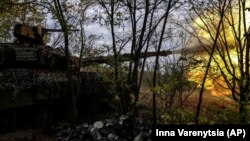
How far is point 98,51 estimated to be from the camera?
77.1ft

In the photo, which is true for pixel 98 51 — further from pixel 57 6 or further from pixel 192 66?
pixel 192 66

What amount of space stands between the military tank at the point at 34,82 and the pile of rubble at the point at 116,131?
12.9 ft

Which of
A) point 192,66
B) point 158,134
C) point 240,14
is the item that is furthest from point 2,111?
point 158,134

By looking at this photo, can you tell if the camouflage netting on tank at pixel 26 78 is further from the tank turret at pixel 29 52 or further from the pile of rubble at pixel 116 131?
the pile of rubble at pixel 116 131

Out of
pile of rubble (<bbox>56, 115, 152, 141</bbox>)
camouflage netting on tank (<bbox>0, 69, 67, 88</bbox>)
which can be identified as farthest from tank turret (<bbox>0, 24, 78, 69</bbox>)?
pile of rubble (<bbox>56, 115, 152, 141</bbox>)

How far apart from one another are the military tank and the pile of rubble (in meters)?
3.93

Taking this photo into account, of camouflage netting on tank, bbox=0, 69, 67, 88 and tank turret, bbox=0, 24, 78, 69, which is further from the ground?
tank turret, bbox=0, 24, 78, 69

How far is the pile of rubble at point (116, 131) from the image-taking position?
18.2 meters

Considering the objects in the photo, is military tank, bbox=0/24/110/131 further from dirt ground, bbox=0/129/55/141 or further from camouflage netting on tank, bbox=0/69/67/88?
dirt ground, bbox=0/129/55/141

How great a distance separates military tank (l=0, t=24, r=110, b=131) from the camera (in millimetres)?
21984

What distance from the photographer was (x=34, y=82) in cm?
2288

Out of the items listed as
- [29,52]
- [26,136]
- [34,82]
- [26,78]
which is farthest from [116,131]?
[29,52]

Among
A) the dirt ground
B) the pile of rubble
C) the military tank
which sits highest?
the military tank

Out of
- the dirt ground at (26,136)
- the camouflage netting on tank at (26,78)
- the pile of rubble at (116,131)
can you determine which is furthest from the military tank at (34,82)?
the pile of rubble at (116,131)
